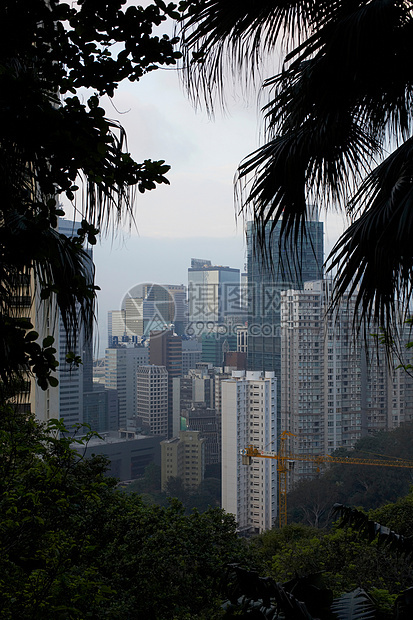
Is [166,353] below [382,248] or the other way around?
below

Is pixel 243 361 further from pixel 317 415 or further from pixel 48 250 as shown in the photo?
pixel 48 250

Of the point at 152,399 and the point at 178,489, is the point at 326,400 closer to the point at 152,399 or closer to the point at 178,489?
the point at 178,489

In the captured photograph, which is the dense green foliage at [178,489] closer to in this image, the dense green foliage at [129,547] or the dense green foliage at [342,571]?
the dense green foliage at [342,571]

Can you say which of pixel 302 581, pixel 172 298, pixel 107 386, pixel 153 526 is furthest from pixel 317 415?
pixel 172 298

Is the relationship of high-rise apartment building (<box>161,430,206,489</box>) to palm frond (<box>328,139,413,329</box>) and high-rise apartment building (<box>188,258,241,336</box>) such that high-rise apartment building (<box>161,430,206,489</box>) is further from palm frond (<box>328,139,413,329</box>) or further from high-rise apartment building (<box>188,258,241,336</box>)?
palm frond (<box>328,139,413,329</box>)

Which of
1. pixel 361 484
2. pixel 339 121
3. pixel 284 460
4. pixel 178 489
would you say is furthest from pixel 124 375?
pixel 339 121
